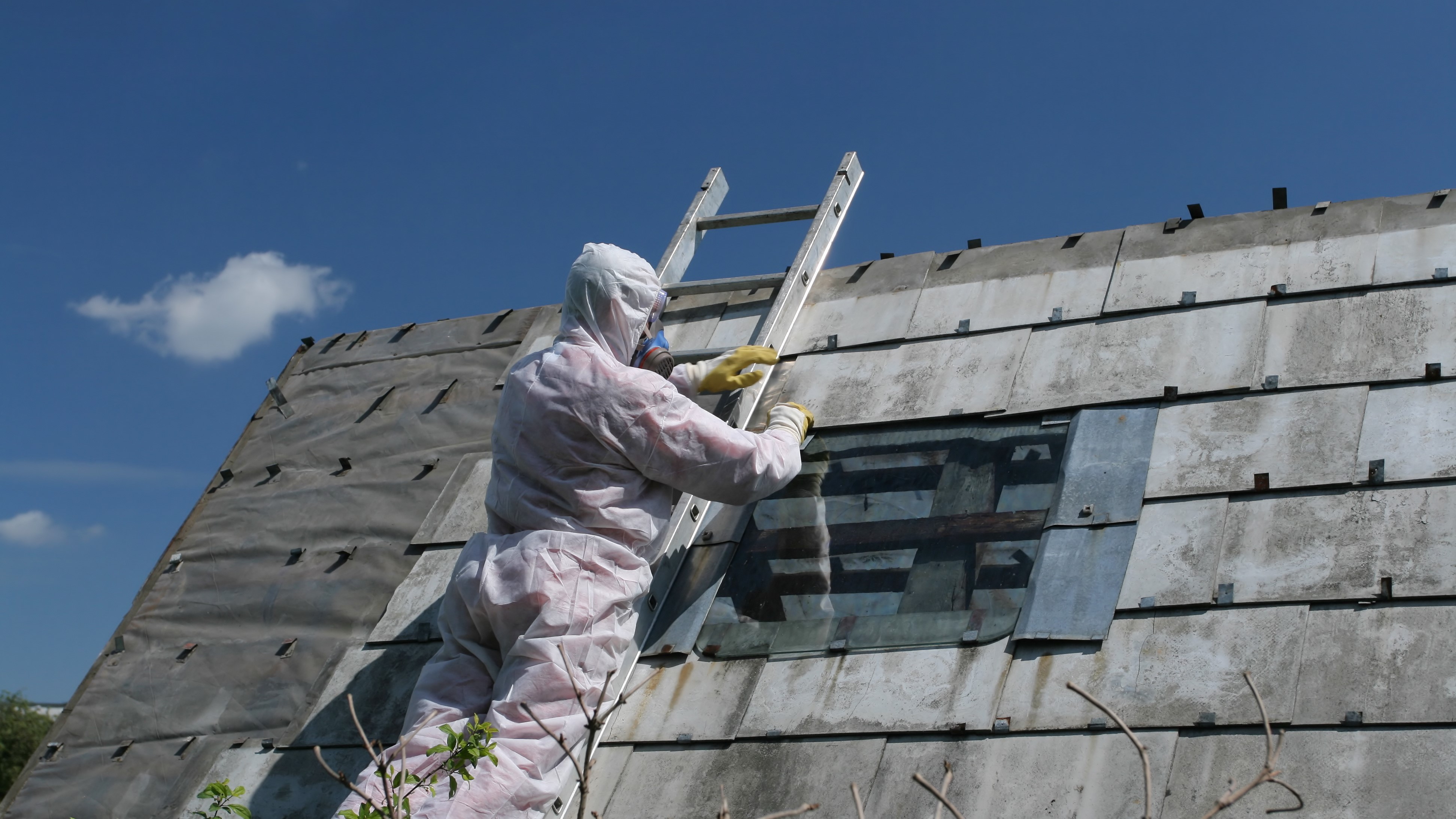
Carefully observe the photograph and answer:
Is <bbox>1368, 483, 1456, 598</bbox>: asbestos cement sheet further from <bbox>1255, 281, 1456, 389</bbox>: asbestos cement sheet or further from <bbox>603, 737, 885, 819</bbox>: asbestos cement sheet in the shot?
<bbox>603, 737, 885, 819</bbox>: asbestos cement sheet

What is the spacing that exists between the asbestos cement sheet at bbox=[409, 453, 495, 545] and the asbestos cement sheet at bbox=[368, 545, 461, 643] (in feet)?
0.21

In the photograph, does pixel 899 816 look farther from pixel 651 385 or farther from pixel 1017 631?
pixel 651 385

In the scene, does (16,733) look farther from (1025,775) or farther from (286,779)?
(1025,775)

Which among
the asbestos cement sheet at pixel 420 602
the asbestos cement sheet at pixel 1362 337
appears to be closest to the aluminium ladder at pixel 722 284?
the asbestos cement sheet at pixel 420 602

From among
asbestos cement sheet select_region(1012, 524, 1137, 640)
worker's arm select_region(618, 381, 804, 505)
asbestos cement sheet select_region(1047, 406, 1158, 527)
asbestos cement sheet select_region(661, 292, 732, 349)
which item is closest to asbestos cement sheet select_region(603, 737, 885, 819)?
asbestos cement sheet select_region(1012, 524, 1137, 640)

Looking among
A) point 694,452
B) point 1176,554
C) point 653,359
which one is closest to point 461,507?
point 653,359

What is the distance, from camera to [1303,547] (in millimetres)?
2867

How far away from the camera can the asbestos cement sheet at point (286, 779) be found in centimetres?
346

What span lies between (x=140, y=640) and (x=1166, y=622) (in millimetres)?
3713

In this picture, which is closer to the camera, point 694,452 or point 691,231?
point 694,452

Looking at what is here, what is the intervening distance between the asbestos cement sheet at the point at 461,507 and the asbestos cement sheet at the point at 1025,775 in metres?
2.02

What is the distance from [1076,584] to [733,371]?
1.35 meters

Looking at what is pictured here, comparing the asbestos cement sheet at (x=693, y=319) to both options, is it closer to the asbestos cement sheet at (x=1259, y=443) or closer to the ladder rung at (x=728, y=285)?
the ladder rung at (x=728, y=285)

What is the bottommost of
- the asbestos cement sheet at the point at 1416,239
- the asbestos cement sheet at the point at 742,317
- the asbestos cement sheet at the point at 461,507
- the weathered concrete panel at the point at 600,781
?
the weathered concrete panel at the point at 600,781
